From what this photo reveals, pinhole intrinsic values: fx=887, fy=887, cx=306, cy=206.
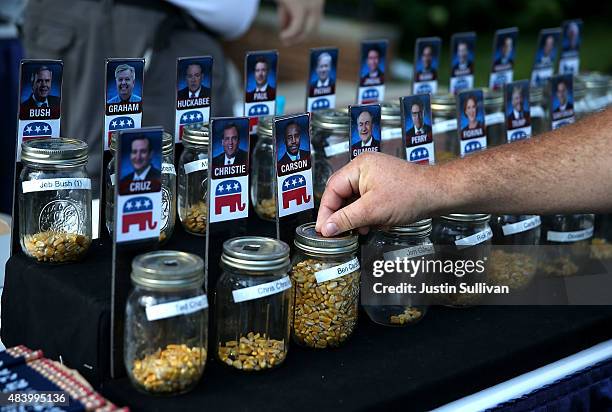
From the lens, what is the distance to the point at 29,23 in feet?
8.54

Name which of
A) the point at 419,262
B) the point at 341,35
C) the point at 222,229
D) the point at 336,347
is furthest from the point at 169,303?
the point at 341,35

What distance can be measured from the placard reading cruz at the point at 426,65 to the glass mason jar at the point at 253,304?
0.81 metres

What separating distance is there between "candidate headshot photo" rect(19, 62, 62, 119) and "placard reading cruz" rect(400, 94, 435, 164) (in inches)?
21.8

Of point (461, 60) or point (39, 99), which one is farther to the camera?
point (461, 60)

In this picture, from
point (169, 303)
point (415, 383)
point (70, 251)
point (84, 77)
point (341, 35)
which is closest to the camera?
point (169, 303)

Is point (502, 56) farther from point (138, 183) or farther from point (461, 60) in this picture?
point (138, 183)

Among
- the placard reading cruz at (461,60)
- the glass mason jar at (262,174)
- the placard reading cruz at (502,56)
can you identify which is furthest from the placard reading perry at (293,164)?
the placard reading cruz at (502,56)

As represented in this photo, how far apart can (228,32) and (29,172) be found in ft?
4.40

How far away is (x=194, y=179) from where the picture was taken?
1.51 meters

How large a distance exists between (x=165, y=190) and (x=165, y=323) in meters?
0.32

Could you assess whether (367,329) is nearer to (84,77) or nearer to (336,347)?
(336,347)

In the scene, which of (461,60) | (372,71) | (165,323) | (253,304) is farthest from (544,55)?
(165,323)

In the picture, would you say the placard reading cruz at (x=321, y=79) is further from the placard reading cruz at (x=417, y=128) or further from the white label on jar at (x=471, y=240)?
the white label on jar at (x=471, y=240)

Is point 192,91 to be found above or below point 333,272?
above
